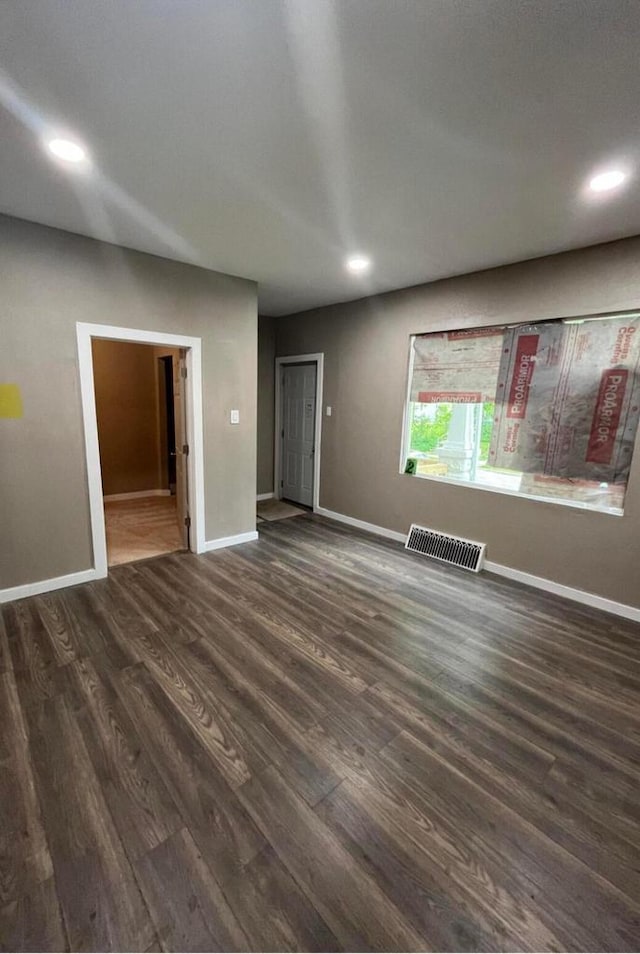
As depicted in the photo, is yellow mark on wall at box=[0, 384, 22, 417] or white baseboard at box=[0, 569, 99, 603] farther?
white baseboard at box=[0, 569, 99, 603]

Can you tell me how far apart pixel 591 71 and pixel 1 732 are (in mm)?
3608

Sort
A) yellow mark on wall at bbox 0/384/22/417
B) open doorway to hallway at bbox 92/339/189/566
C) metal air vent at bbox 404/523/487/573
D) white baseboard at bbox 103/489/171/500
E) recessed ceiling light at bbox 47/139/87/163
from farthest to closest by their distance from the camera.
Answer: white baseboard at bbox 103/489/171/500 < open doorway to hallway at bbox 92/339/189/566 < metal air vent at bbox 404/523/487/573 < yellow mark on wall at bbox 0/384/22/417 < recessed ceiling light at bbox 47/139/87/163

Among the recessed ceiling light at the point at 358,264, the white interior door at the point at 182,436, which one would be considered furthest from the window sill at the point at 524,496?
the white interior door at the point at 182,436

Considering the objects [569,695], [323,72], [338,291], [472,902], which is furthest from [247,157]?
[569,695]

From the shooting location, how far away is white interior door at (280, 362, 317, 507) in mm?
5414

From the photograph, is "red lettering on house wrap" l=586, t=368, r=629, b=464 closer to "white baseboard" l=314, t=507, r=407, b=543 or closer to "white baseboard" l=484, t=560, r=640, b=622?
"white baseboard" l=484, t=560, r=640, b=622

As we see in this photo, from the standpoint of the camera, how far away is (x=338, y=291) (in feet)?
14.1

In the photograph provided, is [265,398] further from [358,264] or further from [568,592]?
[568,592]

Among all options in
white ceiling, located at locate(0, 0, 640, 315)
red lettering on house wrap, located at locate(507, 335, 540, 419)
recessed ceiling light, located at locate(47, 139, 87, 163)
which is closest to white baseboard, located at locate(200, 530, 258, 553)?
white ceiling, located at locate(0, 0, 640, 315)

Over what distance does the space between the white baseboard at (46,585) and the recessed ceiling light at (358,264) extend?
3.42 metres

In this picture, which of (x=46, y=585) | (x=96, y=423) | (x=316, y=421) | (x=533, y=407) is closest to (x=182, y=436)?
(x=96, y=423)

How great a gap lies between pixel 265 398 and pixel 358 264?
2739 millimetres

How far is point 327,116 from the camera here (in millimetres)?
1643

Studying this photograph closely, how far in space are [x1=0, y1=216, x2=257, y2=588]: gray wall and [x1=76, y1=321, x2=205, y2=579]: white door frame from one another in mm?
53
